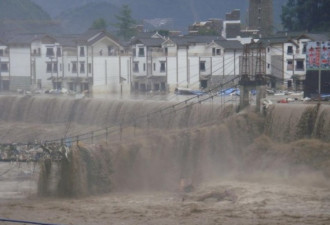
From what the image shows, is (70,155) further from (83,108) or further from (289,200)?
(83,108)

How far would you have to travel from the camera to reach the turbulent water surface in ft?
66.2

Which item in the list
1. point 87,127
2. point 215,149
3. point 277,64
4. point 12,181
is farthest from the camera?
point 277,64

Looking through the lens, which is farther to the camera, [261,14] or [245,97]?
[261,14]

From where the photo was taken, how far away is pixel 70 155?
77.7 feet

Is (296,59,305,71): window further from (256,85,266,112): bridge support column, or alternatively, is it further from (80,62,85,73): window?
(80,62,85,73): window

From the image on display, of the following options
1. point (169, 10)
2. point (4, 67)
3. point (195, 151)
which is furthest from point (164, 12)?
point (195, 151)

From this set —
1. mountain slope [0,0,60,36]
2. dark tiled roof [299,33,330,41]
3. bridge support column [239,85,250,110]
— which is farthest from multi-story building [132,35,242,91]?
mountain slope [0,0,60,36]

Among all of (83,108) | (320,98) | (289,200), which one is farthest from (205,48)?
(289,200)

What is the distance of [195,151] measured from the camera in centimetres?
2684

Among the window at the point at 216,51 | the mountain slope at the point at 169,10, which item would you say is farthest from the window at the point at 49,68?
the mountain slope at the point at 169,10

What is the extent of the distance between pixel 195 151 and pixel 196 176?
1416 mm

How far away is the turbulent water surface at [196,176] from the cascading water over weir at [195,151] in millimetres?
39

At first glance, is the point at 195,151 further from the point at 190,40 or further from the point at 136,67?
the point at 136,67

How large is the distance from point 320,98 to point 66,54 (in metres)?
23.0
